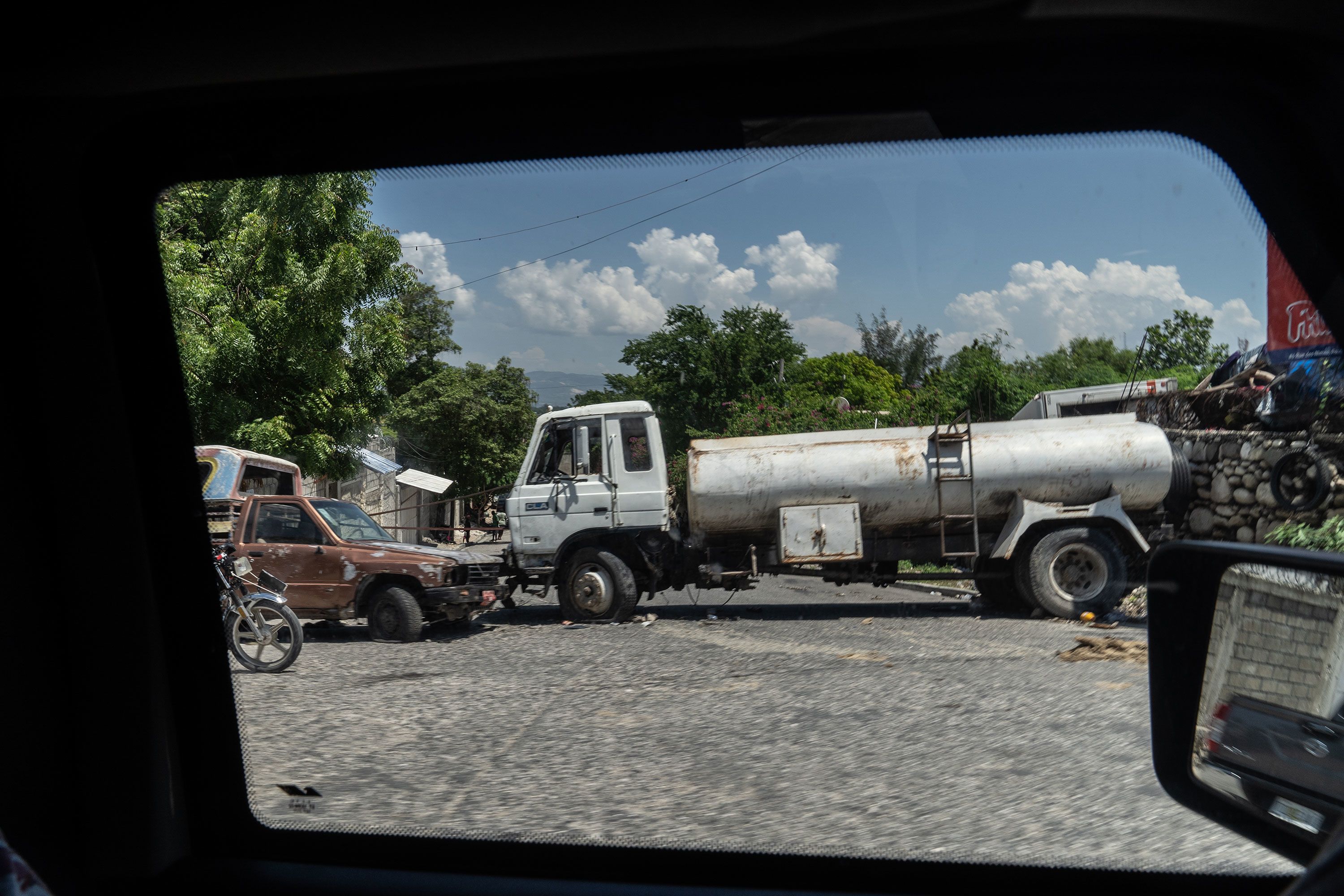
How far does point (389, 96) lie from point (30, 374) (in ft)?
2.88

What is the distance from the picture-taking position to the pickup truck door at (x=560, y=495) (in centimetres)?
927

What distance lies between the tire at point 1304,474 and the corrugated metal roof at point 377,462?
265 cm

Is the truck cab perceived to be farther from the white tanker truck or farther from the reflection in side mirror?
the reflection in side mirror

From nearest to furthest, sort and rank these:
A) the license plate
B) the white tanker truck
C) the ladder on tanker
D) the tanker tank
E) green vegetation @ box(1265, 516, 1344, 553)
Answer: the license plate
green vegetation @ box(1265, 516, 1344, 553)
the tanker tank
the white tanker truck
the ladder on tanker

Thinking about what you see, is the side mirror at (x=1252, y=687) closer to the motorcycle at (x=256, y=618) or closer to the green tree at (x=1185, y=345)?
the green tree at (x=1185, y=345)

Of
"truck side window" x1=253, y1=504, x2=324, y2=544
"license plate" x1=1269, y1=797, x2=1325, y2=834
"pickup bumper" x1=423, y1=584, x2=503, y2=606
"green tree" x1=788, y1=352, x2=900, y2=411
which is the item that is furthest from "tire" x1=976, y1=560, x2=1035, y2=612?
"license plate" x1=1269, y1=797, x2=1325, y2=834

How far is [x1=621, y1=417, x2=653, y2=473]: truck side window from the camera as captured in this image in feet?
30.0

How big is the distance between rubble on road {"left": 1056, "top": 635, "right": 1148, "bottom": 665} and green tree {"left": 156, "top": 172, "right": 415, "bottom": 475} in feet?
6.02

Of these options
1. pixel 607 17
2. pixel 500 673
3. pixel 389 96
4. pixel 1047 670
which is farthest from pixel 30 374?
pixel 1047 670

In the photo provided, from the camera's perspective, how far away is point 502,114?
179 centimetres

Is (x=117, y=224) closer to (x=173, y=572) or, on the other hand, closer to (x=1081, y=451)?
(x=173, y=572)

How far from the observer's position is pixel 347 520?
3656 millimetres

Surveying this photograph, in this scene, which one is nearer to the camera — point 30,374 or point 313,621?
point 30,374

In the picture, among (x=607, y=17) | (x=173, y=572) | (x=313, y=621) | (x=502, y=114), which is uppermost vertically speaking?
(x=607, y=17)
